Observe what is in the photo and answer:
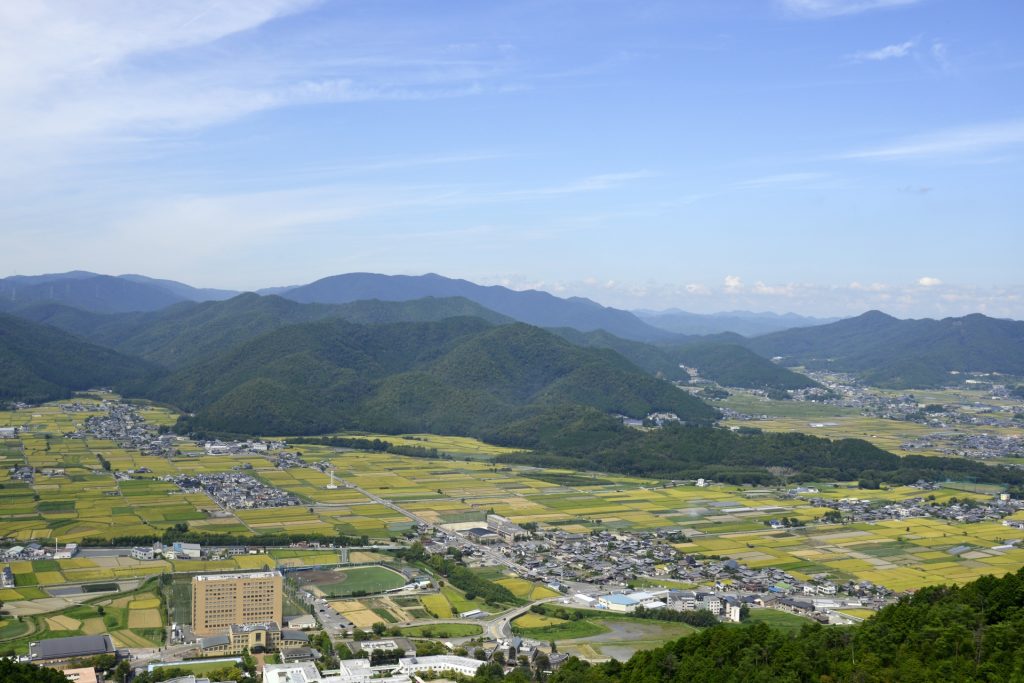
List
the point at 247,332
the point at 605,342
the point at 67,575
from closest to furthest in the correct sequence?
the point at 67,575 → the point at 247,332 → the point at 605,342

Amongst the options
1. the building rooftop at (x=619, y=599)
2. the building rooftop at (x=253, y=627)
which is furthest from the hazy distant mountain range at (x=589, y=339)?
the building rooftop at (x=253, y=627)

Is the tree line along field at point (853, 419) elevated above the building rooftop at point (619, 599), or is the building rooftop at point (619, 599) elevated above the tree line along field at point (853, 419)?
the tree line along field at point (853, 419)

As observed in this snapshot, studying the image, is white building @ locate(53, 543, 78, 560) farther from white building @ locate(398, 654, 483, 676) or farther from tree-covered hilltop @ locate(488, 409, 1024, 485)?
tree-covered hilltop @ locate(488, 409, 1024, 485)

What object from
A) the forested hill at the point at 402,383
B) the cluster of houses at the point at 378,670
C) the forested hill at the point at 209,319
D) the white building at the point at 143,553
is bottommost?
the cluster of houses at the point at 378,670

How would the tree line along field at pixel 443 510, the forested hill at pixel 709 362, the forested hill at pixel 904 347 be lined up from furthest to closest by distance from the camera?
the forested hill at pixel 904 347
the forested hill at pixel 709 362
the tree line along field at pixel 443 510

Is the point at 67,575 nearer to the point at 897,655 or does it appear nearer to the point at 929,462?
the point at 897,655

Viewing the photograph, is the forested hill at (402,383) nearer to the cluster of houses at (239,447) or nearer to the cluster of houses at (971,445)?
the cluster of houses at (239,447)

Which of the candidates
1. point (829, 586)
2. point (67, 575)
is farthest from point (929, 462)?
point (67, 575)
